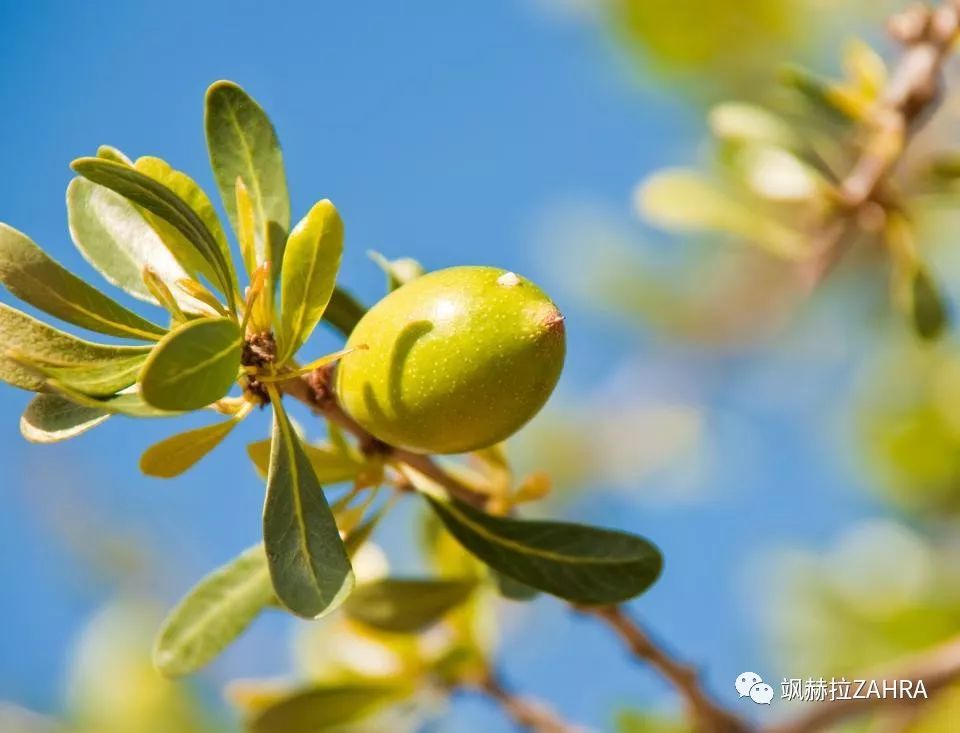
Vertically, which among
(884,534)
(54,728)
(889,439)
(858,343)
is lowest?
(54,728)

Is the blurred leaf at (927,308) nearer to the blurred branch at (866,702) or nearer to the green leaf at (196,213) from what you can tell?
the blurred branch at (866,702)

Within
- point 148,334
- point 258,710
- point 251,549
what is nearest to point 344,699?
point 258,710

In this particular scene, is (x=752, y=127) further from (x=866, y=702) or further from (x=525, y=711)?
(x=525, y=711)

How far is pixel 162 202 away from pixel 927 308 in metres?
1.56

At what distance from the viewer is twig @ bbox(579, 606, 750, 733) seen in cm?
196

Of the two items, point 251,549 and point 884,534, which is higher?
point 884,534

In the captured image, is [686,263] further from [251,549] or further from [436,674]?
[251,549]

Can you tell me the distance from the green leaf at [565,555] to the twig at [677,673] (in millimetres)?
359

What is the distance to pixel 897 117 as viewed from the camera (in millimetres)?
2357

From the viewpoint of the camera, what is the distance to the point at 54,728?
136 inches

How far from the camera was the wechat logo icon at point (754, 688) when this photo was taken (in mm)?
2334

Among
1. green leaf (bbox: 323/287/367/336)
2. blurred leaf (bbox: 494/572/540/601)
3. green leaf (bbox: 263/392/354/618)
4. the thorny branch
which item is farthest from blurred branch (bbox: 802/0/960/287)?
green leaf (bbox: 263/392/354/618)

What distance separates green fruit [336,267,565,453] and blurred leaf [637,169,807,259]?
3.67 ft

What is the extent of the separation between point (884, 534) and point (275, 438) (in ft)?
9.65
